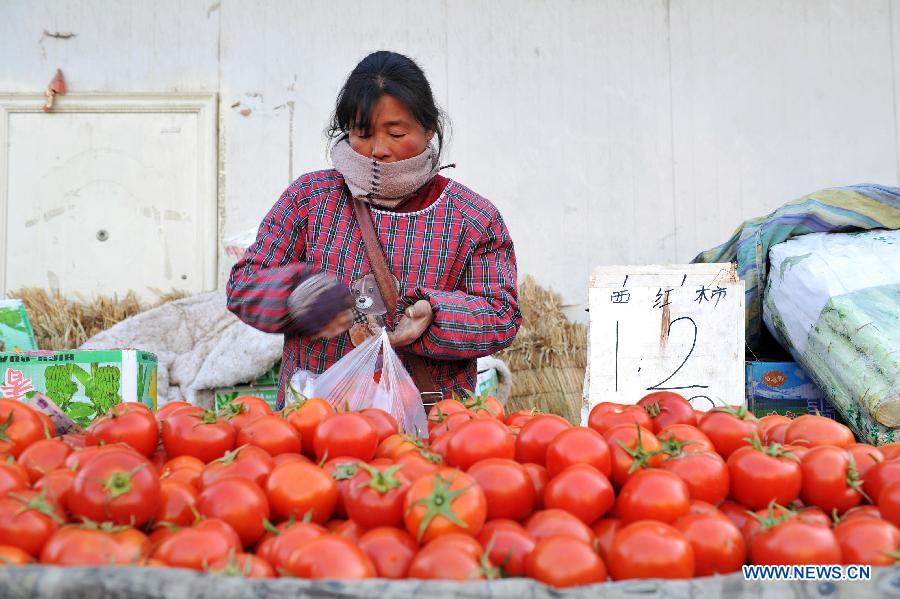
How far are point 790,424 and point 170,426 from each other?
1.29 m

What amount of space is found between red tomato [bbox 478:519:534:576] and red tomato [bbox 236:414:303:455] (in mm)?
489

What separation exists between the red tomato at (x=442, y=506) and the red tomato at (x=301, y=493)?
0.16 metres

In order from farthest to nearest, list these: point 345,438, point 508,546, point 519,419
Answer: point 519,419
point 345,438
point 508,546

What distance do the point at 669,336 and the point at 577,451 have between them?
6.60 feet

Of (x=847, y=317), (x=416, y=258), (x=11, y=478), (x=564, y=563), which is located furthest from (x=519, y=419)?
(x=847, y=317)

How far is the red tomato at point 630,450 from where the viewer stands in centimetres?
156

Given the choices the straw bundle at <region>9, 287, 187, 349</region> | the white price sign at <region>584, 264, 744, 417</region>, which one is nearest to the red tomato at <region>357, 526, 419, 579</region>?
the white price sign at <region>584, 264, 744, 417</region>

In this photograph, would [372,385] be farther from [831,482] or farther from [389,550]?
[831,482]

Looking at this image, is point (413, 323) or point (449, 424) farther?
point (413, 323)

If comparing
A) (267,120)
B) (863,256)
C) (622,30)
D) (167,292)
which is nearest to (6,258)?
(167,292)

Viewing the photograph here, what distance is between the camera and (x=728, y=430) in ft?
5.66

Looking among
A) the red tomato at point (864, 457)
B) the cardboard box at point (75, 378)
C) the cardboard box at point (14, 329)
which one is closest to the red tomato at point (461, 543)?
the red tomato at point (864, 457)

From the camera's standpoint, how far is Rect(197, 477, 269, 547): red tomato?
4.53 feet

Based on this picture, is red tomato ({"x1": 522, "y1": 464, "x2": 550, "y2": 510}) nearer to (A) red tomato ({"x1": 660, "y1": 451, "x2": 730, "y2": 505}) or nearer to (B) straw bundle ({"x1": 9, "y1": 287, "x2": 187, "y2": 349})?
(A) red tomato ({"x1": 660, "y1": 451, "x2": 730, "y2": 505})
